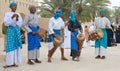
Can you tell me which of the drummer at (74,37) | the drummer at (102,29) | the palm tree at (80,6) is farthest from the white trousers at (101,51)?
the palm tree at (80,6)

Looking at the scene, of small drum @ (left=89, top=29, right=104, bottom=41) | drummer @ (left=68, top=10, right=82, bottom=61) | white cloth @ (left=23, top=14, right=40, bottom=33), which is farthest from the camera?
small drum @ (left=89, top=29, right=104, bottom=41)

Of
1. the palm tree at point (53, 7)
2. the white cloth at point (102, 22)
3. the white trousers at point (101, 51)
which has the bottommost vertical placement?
the white trousers at point (101, 51)

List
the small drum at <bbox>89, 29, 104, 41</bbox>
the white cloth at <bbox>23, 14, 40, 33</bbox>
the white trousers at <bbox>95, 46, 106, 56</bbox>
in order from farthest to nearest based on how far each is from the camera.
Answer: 1. the white trousers at <bbox>95, 46, 106, 56</bbox>
2. the small drum at <bbox>89, 29, 104, 41</bbox>
3. the white cloth at <bbox>23, 14, 40, 33</bbox>

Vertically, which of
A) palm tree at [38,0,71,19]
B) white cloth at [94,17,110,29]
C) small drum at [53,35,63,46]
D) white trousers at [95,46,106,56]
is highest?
palm tree at [38,0,71,19]

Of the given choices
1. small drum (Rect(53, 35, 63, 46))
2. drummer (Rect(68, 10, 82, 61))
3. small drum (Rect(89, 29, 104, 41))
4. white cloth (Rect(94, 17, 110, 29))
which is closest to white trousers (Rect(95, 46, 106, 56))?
small drum (Rect(89, 29, 104, 41))

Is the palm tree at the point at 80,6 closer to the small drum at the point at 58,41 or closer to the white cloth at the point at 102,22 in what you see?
the white cloth at the point at 102,22

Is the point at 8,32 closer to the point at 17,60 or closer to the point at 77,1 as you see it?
the point at 17,60

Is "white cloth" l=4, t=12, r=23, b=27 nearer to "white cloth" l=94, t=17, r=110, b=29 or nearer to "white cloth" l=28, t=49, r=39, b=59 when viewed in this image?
"white cloth" l=28, t=49, r=39, b=59

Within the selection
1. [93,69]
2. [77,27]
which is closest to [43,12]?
[77,27]

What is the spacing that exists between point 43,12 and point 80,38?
31.2 m

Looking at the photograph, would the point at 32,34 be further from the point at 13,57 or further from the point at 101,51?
the point at 101,51

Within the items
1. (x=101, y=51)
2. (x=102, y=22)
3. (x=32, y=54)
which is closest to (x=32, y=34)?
(x=32, y=54)

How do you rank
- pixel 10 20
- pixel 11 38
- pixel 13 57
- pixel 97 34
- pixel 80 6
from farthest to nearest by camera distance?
pixel 80 6 → pixel 97 34 → pixel 13 57 → pixel 11 38 → pixel 10 20

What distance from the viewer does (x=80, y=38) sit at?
12.4 metres
